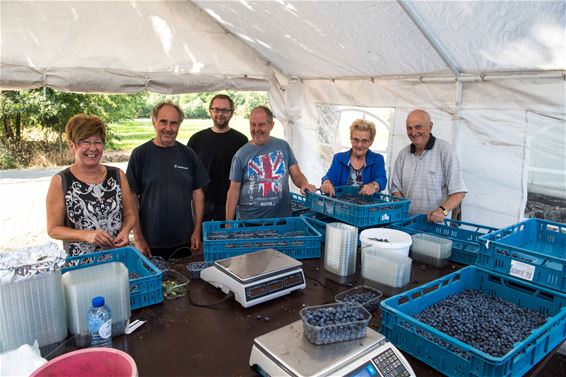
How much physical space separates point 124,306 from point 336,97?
3.86 m

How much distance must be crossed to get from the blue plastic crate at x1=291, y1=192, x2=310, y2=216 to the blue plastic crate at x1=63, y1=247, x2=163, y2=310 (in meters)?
1.40

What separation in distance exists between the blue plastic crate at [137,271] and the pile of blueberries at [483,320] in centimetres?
108

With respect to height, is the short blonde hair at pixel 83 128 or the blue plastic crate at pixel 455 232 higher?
the short blonde hair at pixel 83 128

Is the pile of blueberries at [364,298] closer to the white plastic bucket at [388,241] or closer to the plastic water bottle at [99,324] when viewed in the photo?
the white plastic bucket at [388,241]

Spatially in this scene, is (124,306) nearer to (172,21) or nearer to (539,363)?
(539,363)

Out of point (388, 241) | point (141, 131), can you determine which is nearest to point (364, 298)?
point (388, 241)

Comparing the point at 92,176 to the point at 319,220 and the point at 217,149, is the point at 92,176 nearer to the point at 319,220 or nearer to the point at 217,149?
the point at 319,220

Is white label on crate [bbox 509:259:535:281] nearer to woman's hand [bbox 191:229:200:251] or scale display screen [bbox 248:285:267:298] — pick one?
scale display screen [bbox 248:285:267:298]

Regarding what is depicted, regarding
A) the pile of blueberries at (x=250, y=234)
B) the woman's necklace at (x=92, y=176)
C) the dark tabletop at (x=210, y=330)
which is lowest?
the dark tabletop at (x=210, y=330)

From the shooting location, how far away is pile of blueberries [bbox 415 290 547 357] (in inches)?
50.9

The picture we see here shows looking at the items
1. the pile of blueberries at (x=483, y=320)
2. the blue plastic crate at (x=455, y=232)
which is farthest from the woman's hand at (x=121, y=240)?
the blue plastic crate at (x=455, y=232)

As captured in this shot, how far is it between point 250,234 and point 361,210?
0.65m

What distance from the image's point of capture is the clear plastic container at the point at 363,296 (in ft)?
Result: 5.26

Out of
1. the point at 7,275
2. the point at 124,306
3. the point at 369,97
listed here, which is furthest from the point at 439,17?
the point at 7,275
